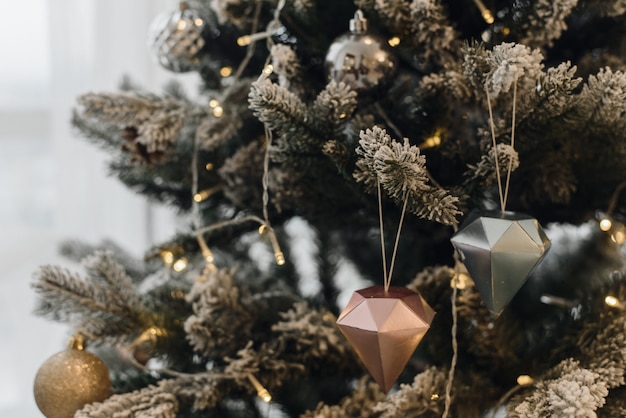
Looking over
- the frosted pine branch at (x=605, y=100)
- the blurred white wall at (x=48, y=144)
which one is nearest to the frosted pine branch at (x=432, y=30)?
the frosted pine branch at (x=605, y=100)

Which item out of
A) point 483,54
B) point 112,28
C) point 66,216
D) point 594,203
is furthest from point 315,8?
point 66,216

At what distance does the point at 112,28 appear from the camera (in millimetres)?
1152

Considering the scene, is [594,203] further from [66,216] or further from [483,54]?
[66,216]

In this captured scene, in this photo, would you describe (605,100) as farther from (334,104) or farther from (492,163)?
(334,104)

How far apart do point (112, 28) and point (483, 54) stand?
3.08 feet

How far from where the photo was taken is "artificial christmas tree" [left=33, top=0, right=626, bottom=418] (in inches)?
16.7

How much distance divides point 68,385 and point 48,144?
859 millimetres

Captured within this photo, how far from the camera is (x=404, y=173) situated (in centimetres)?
38

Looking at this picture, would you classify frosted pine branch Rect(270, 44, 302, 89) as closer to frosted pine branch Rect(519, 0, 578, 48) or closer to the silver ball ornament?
the silver ball ornament

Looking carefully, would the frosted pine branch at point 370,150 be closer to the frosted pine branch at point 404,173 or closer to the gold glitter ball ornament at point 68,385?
the frosted pine branch at point 404,173

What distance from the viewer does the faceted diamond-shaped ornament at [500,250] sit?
0.40 m

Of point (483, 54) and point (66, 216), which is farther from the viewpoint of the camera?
point (66, 216)

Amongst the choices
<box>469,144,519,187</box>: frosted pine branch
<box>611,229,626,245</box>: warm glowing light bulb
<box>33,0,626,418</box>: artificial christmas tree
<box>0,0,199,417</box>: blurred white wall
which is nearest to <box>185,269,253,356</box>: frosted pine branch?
<box>33,0,626,418</box>: artificial christmas tree

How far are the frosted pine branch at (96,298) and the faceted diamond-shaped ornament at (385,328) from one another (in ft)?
0.71
